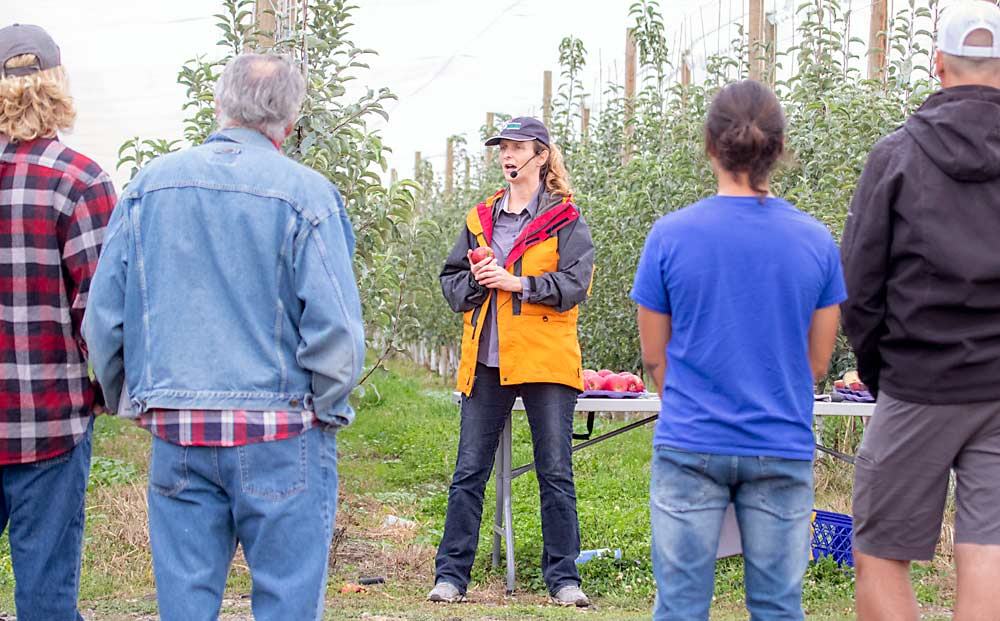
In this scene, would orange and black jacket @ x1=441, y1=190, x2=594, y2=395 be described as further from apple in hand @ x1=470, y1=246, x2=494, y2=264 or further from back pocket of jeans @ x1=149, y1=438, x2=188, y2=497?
back pocket of jeans @ x1=149, y1=438, x2=188, y2=497

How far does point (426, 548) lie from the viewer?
20.2ft

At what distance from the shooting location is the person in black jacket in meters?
3.02

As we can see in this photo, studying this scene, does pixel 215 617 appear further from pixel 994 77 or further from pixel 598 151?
pixel 598 151

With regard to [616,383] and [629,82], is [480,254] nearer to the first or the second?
[616,383]

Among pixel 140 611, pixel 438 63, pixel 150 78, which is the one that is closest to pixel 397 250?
pixel 140 611

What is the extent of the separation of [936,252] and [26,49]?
238 centimetres

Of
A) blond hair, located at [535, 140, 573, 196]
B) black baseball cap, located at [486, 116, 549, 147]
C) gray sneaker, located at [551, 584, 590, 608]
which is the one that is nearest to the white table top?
gray sneaker, located at [551, 584, 590, 608]

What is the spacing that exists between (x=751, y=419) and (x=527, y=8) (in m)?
10.3

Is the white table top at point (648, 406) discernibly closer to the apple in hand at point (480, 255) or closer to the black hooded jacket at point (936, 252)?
the apple in hand at point (480, 255)

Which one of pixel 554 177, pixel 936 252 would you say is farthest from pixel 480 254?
pixel 936 252

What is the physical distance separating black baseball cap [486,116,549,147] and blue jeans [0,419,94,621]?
250cm

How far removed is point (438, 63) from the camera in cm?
1394

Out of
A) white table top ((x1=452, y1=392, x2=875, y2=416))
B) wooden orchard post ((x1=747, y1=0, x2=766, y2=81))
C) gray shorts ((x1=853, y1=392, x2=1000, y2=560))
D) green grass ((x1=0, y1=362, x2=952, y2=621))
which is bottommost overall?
green grass ((x1=0, y1=362, x2=952, y2=621))

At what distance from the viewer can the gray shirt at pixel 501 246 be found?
5016mm
